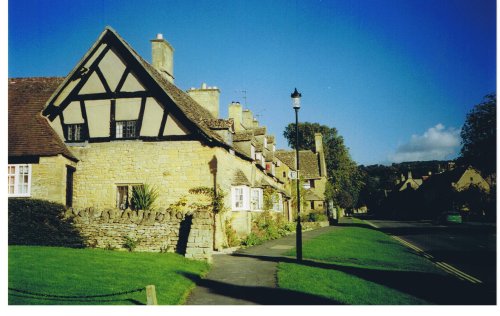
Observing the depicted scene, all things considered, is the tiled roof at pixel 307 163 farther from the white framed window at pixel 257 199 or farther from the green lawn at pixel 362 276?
the green lawn at pixel 362 276

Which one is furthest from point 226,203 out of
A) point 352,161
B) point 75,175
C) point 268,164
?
point 352,161

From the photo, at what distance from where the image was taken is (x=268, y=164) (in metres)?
31.5

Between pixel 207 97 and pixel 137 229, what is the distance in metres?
13.0

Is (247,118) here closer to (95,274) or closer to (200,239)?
(200,239)

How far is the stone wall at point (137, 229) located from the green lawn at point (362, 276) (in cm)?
428

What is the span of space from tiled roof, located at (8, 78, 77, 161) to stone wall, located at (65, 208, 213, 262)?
3.87 meters

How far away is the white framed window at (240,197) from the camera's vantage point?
19.6 metres

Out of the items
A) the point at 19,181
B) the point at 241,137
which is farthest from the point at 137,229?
the point at 241,137

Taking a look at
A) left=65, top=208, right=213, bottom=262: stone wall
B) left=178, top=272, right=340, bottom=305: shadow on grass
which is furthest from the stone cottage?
left=178, top=272, right=340, bottom=305: shadow on grass

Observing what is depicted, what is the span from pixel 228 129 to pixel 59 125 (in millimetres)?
8235

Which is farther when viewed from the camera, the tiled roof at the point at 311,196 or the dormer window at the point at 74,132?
the tiled roof at the point at 311,196

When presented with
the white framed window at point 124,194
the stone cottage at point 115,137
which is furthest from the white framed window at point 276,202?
the white framed window at point 124,194

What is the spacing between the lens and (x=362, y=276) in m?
11.7
